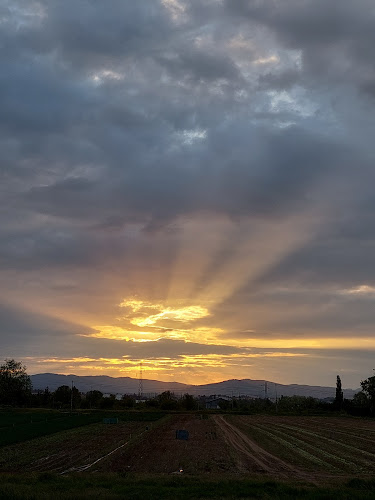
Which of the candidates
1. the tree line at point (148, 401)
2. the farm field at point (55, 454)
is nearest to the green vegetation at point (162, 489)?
the farm field at point (55, 454)

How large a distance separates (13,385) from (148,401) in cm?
5392

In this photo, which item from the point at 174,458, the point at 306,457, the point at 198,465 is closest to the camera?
the point at 198,465

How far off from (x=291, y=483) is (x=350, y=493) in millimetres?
3660

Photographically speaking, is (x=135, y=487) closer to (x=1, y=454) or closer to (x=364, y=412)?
(x=1, y=454)

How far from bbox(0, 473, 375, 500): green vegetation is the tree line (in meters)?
108

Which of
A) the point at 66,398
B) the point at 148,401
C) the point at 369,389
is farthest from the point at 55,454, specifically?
the point at 66,398

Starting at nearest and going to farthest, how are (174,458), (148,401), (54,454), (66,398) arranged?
(174,458)
(54,454)
(148,401)
(66,398)

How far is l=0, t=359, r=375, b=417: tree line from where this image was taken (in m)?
128

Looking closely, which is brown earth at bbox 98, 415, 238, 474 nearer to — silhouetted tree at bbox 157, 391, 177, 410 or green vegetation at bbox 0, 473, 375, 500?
green vegetation at bbox 0, 473, 375, 500

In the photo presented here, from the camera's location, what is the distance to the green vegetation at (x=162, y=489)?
17.5 m

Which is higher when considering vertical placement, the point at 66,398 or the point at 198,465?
the point at 198,465

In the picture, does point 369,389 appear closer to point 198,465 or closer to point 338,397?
point 338,397

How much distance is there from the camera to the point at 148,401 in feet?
519

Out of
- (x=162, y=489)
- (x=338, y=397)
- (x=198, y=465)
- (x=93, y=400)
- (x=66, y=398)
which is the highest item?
(x=162, y=489)
